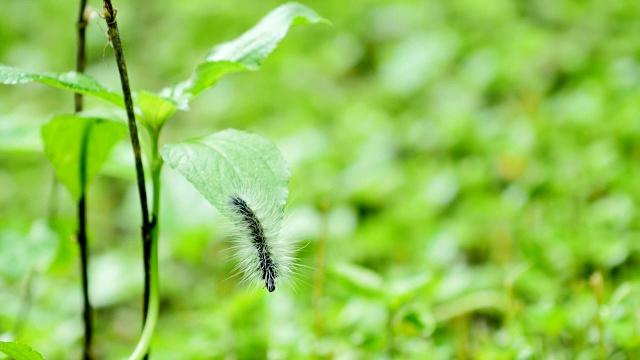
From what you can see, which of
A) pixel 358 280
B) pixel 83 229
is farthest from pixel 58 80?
pixel 358 280

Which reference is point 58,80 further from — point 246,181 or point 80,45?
point 80,45

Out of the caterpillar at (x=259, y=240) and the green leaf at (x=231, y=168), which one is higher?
the green leaf at (x=231, y=168)

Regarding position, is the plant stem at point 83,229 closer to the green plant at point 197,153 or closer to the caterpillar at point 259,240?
the green plant at point 197,153

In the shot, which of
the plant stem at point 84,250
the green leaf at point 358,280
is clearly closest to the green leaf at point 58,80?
the plant stem at point 84,250

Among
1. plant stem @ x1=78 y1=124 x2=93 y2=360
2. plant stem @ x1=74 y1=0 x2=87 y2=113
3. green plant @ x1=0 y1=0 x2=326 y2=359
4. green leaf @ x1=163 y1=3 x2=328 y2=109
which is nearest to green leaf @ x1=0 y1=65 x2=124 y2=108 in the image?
green plant @ x1=0 y1=0 x2=326 y2=359

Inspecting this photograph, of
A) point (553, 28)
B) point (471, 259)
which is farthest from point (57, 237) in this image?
point (553, 28)

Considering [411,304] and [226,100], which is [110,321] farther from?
[226,100]

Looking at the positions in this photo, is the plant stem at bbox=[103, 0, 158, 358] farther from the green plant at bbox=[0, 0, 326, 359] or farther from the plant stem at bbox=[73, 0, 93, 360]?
the plant stem at bbox=[73, 0, 93, 360]

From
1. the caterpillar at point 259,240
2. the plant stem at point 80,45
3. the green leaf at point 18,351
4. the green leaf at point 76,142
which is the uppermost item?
the plant stem at point 80,45
